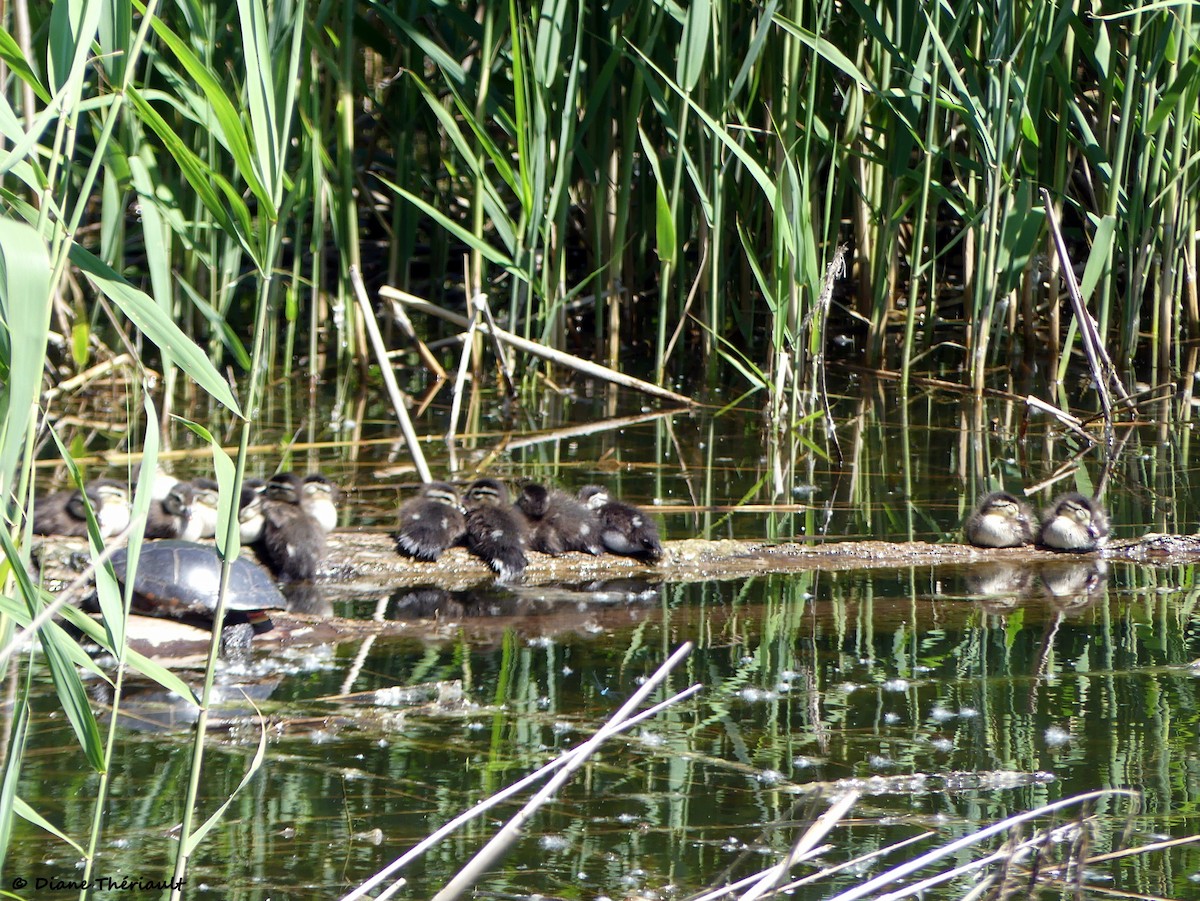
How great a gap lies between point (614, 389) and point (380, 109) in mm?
2449

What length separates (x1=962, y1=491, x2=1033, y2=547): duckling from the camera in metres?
5.08

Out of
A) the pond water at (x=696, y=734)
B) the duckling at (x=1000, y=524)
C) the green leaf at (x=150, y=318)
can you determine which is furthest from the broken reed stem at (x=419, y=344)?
the green leaf at (x=150, y=318)

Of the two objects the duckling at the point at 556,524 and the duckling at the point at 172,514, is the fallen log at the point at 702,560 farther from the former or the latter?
the duckling at the point at 172,514

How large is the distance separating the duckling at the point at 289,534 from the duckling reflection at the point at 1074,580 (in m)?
2.56

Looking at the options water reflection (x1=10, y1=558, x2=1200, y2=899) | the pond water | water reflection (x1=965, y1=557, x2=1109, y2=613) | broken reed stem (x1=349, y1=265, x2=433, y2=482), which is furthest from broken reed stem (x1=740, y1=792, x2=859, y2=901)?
broken reed stem (x1=349, y1=265, x2=433, y2=482)

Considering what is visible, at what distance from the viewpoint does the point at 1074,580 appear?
15.9ft

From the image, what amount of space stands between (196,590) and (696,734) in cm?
175

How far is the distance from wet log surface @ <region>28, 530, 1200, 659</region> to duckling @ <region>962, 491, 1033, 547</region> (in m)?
0.04

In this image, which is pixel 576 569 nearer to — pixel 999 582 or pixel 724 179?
pixel 999 582

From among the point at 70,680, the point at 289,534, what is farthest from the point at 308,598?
the point at 70,680

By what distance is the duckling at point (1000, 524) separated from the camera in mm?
5082

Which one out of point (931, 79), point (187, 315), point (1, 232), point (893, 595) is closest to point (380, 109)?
point (187, 315)

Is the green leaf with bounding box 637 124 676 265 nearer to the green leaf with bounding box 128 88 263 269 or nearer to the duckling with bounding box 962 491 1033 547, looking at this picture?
the duckling with bounding box 962 491 1033 547

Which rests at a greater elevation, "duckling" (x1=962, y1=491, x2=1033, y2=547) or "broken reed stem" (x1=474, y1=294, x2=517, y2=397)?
"broken reed stem" (x1=474, y1=294, x2=517, y2=397)
